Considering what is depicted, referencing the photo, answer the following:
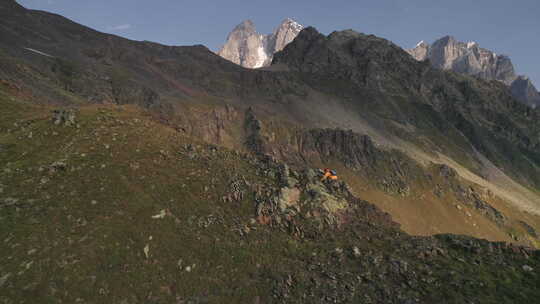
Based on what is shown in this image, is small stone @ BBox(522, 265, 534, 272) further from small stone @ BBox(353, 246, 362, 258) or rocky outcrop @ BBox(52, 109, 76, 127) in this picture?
rocky outcrop @ BBox(52, 109, 76, 127)

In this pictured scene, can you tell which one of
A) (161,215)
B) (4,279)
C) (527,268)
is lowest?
(4,279)

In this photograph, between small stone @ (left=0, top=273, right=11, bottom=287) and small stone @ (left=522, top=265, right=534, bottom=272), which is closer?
small stone @ (left=0, top=273, right=11, bottom=287)

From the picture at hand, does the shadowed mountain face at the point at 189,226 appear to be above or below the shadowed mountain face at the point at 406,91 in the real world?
below

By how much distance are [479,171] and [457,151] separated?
12798mm

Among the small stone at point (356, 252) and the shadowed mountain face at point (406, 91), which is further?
the shadowed mountain face at point (406, 91)

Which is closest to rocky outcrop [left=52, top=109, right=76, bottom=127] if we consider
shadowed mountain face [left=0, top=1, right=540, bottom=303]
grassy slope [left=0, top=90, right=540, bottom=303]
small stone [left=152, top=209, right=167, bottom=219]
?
shadowed mountain face [left=0, top=1, right=540, bottom=303]

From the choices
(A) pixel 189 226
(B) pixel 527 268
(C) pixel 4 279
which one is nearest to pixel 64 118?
(C) pixel 4 279

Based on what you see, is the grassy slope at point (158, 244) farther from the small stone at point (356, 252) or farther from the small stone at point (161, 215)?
the small stone at point (356, 252)

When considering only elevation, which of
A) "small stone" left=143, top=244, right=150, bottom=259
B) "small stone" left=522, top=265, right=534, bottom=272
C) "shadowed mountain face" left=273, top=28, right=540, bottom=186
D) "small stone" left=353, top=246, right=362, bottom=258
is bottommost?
"small stone" left=143, top=244, right=150, bottom=259

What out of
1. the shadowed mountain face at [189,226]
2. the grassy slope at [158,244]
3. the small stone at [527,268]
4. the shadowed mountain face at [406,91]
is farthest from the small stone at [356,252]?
the shadowed mountain face at [406,91]

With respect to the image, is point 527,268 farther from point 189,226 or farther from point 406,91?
point 406,91

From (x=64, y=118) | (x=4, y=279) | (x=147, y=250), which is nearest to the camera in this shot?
(x=4, y=279)

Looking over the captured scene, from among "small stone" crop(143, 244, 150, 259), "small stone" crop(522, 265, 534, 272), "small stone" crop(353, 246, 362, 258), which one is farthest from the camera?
"small stone" crop(353, 246, 362, 258)

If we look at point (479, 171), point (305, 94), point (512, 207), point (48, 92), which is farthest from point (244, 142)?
point (479, 171)
